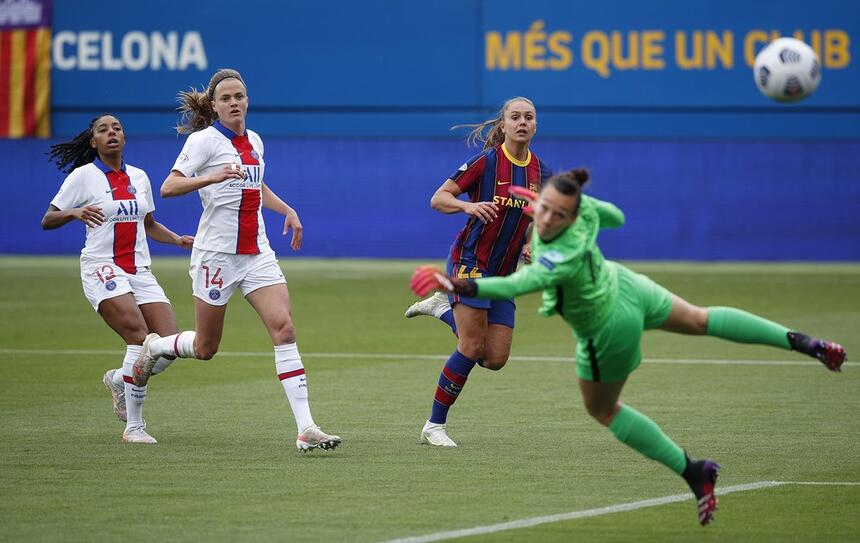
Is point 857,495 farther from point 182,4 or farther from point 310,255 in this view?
point 182,4

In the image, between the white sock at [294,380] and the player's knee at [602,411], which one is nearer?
the player's knee at [602,411]

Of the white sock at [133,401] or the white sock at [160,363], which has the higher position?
the white sock at [160,363]

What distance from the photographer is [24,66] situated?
104 ft

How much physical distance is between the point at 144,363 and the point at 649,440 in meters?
3.94

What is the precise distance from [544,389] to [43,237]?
21.2 meters

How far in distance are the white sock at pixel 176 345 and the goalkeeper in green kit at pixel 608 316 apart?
301cm

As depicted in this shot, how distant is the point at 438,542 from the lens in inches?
263

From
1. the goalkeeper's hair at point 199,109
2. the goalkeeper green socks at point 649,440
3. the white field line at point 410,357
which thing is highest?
the goalkeeper's hair at point 199,109

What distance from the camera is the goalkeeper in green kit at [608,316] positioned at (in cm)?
693

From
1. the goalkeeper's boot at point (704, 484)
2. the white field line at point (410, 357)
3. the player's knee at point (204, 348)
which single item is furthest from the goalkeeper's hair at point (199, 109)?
the white field line at point (410, 357)

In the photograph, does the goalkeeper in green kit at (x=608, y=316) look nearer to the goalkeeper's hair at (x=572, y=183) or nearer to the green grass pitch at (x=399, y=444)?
the goalkeeper's hair at (x=572, y=183)

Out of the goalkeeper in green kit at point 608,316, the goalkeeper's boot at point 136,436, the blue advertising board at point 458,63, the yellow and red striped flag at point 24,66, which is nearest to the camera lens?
the goalkeeper in green kit at point 608,316

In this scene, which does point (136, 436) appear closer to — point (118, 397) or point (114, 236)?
point (118, 397)

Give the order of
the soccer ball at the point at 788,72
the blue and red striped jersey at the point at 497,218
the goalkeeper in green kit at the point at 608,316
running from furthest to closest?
1. the soccer ball at the point at 788,72
2. the blue and red striped jersey at the point at 497,218
3. the goalkeeper in green kit at the point at 608,316
